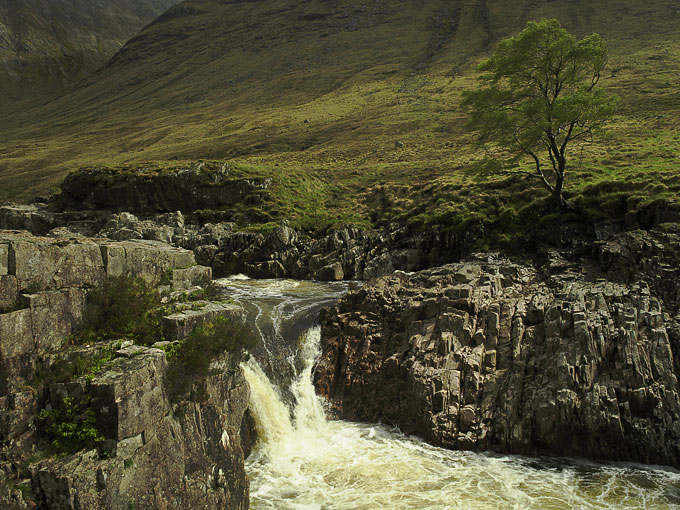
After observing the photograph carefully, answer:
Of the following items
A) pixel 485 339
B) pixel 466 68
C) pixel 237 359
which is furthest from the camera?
pixel 466 68

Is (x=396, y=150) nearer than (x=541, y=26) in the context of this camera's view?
No

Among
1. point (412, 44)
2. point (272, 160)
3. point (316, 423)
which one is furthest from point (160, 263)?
point (412, 44)

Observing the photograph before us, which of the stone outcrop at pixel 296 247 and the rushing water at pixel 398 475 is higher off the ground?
the stone outcrop at pixel 296 247

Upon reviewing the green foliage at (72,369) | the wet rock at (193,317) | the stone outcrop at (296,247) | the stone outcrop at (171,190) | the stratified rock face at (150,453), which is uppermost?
the stone outcrop at (171,190)

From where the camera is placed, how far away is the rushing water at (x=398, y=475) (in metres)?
13.6

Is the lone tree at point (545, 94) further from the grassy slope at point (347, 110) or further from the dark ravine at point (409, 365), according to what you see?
the dark ravine at point (409, 365)

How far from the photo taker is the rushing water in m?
13.6

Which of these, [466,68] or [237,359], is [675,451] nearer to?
[237,359]

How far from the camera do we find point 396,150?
64125 mm

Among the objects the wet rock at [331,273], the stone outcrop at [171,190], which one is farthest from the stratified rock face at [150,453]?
the stone outcrop at [171,190]

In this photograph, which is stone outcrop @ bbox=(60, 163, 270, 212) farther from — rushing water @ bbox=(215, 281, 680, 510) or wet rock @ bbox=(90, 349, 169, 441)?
wet rock @ bbox=(90, 349, 169, 441)

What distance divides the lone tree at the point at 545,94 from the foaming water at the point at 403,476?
17322 millimetres

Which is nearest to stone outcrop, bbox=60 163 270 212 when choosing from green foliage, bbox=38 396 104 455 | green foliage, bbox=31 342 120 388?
green foliage, bbox=31 342 120 388

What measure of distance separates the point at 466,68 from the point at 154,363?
10543cm
